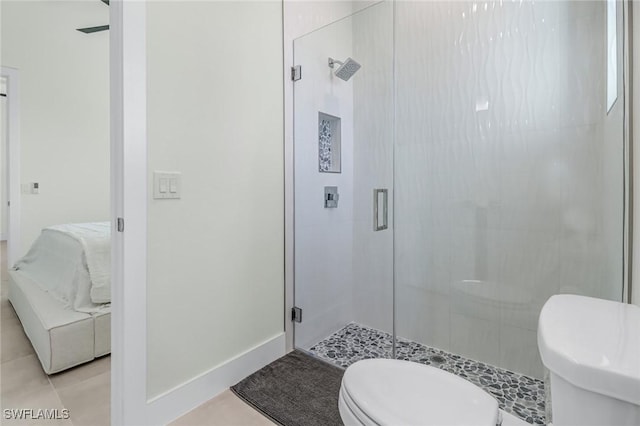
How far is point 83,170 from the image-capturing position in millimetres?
3789

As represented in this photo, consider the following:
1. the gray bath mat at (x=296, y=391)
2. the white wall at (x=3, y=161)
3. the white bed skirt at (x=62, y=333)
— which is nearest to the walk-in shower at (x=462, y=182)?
the gray bath mat at (x=296, y=391)

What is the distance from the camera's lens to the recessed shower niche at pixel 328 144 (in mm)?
2152

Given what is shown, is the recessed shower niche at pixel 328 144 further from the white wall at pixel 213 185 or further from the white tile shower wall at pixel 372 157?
the white wall at pixel 213 185

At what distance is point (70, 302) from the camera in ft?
6.26

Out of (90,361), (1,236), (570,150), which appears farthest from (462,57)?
(1,236)

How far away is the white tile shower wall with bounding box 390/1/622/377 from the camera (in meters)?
1.54

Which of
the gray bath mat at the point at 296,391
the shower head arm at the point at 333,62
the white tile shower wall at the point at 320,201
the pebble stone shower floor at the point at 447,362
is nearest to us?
the gray bath mat at the point at 296,391

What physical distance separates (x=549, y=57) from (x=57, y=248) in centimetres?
329

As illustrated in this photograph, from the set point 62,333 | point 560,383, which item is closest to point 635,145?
point 560,383

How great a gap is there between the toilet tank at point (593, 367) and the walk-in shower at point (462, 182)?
992 millimetres

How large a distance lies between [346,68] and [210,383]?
198cm

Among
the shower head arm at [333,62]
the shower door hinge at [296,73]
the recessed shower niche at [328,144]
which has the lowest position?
the recessed shower niche at [328,144]

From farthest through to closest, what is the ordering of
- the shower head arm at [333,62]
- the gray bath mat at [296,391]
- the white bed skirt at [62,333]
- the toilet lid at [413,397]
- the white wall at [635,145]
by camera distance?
Result: the shower head arm at [333,62]
the white bed skirt at [62,333]
the gray bath mat at [296,391]
the white wall at [635,145]
the toilet lid at [413,397]

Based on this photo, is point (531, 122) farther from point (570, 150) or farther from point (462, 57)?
point (462, 57)
